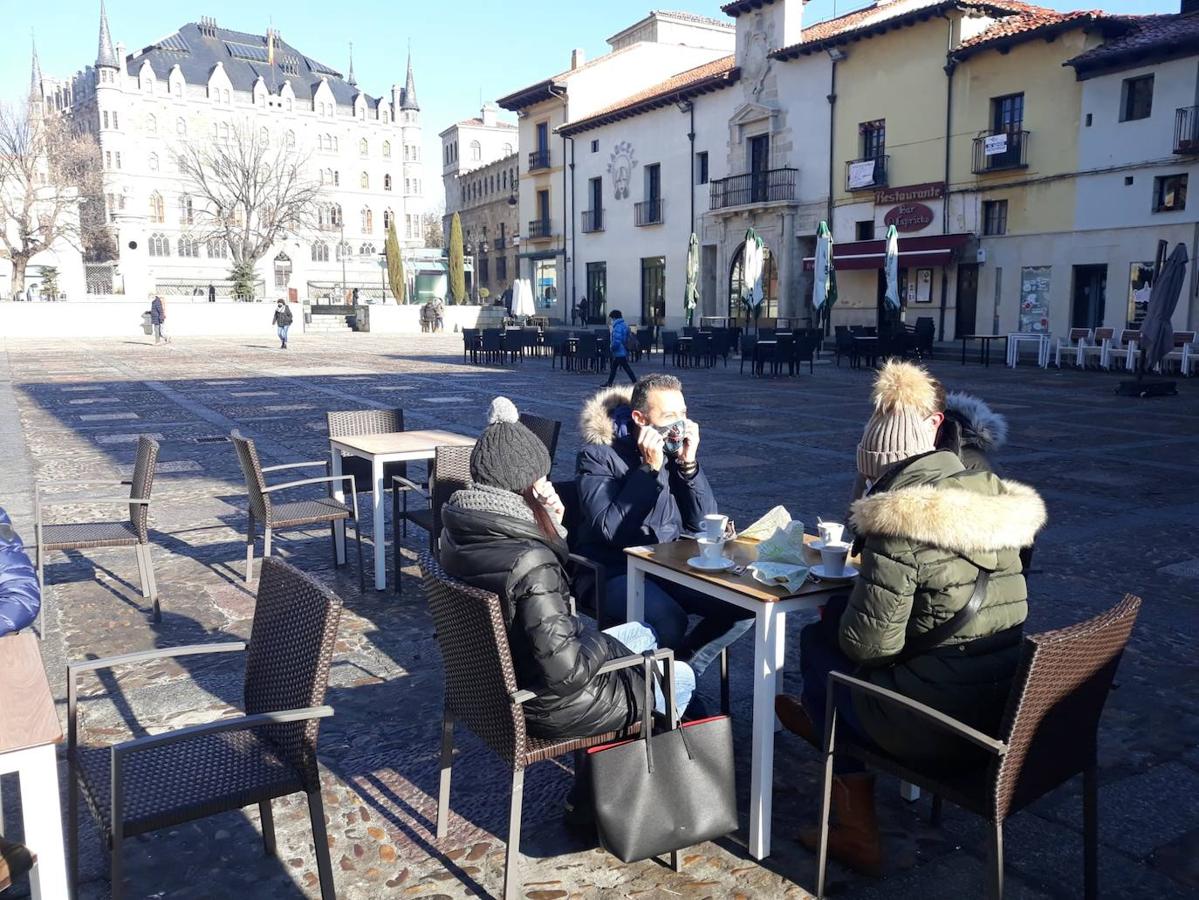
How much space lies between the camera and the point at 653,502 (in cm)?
368

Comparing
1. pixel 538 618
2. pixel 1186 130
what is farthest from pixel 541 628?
pixel 1186 130

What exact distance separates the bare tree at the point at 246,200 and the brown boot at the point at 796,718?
49.4 metres

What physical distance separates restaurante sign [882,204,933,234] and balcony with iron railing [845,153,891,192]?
963 millimetres

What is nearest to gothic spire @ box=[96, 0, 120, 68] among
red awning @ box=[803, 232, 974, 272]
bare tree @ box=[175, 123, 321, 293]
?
bare tree @ box=[175, 123, 321, 293]

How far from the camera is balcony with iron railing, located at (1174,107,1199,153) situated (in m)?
20.1

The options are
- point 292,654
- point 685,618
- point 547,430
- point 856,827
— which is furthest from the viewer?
point 547,430

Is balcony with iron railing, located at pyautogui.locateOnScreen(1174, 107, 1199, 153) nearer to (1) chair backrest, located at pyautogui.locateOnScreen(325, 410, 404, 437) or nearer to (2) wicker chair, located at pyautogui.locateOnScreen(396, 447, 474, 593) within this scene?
(1) chair backrest, located at pyautogui.locateOnScreen(325, 410, 404, 437)

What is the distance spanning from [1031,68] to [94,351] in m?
26.1

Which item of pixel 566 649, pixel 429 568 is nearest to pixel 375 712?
pixel 429 568

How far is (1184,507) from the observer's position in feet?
23.9

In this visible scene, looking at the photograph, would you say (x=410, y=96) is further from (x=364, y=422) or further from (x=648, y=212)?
(x=364, y=422)

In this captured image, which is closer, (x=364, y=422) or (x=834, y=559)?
(x=834, y=559)

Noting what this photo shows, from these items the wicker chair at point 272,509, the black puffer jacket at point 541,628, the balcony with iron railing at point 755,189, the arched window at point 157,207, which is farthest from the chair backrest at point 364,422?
the arched window at point 157,207

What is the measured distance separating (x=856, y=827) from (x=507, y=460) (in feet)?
4.68
